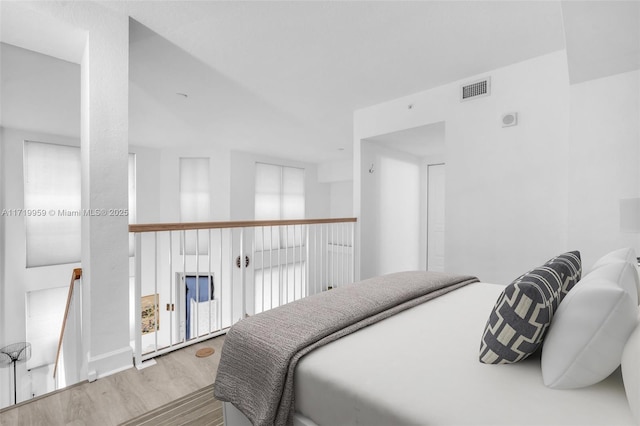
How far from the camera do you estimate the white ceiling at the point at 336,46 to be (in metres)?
1.98

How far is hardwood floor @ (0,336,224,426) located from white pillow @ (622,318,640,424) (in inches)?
76.7

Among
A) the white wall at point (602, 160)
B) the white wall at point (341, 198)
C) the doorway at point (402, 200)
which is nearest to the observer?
the white wall at point (602, 160)

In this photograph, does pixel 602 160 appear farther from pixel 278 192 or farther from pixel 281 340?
pixel 278 192

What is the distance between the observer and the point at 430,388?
2.73 ft

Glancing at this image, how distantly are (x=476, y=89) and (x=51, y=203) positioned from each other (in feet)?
20.5

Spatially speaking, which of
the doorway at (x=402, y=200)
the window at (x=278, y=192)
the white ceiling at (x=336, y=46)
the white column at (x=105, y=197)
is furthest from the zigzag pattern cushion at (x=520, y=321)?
the window at (x=278, y=192)

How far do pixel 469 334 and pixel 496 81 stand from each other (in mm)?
2656

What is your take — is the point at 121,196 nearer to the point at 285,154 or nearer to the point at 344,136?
the point at 344,136

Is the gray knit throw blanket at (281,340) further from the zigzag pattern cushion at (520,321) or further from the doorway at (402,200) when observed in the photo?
the doorway at (402,200)

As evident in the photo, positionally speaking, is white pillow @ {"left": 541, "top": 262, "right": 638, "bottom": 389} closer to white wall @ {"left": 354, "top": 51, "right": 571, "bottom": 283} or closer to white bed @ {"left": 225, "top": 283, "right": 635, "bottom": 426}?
white bed @ {"left": 225, "top": 283, "right": 635, "bottom": 426}

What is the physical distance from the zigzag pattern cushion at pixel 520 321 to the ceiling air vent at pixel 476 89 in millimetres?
2530

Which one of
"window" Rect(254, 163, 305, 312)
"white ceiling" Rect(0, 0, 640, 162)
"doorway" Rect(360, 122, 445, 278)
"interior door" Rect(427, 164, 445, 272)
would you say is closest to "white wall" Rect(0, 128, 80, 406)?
"white ceiling" Rect(0, 0, 640, 162)

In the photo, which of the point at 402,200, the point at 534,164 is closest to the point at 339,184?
the point at 402,200

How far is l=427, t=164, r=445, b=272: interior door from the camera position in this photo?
496cm
